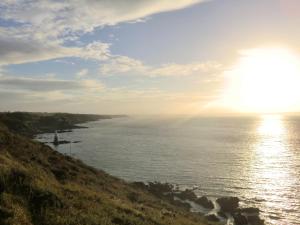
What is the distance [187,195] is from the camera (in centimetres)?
6059

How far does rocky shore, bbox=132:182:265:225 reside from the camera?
159 feet

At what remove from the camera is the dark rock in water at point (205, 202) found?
55094mm

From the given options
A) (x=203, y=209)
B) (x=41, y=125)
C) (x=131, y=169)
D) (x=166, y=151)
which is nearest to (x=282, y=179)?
(x=203, y=209)

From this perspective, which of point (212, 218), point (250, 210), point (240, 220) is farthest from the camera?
point (250, 210)

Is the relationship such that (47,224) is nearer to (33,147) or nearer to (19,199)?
(19,199)

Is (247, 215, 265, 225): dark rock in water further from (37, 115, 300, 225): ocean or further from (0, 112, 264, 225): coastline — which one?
(37, 115, 300, 225): ocean

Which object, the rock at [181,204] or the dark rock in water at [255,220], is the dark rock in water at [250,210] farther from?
the rock at [181,204]

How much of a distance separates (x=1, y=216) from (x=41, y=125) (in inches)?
7534

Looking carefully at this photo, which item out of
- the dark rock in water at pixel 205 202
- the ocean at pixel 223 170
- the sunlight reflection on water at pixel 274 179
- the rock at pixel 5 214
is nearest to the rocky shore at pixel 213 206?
the dark rock in water at pixel 205 202

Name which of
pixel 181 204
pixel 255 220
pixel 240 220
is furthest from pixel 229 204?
pixel 181 204

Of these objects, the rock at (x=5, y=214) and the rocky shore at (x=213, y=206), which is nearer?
the rock at (x=5, y=214)

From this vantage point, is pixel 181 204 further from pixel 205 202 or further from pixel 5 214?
pixel 5 214

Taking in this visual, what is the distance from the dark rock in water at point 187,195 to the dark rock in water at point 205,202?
102 cm

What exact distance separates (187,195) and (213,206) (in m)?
7.00
